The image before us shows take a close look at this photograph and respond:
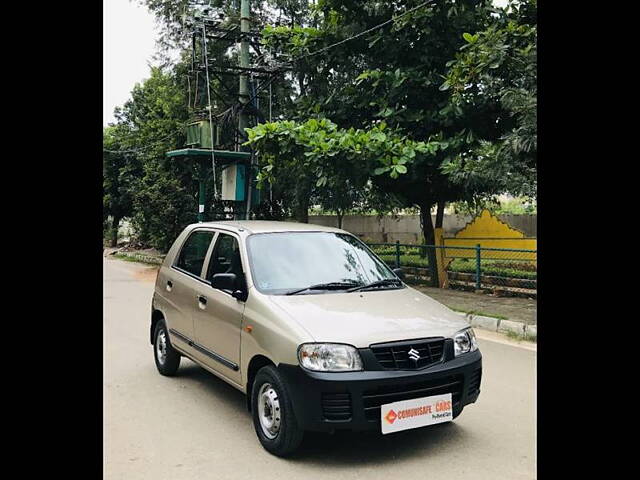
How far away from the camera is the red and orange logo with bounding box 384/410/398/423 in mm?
3924

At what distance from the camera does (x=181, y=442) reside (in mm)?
4461

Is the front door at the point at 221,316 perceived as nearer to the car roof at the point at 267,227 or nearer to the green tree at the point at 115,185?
the car roof at the point at 267,227

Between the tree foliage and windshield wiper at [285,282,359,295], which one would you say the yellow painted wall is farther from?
windshield wiper at [285,282,359,295]

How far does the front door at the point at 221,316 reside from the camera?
4.72m

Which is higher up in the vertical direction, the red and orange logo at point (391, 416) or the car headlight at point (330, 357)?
the car headlight at point (330, 357)

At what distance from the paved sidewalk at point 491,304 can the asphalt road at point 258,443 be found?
3.16 meters

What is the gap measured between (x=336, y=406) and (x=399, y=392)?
431mm

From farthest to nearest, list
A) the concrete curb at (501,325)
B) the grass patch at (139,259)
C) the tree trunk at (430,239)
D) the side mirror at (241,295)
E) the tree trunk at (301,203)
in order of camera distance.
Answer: the grass patch at (139,259) < the tree trunk at (301,203) < the tree trunk at (430,239) < the concrete curb at (501,325) < the side mirror at (241,295)

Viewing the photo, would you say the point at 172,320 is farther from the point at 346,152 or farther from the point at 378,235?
the point at 378,235

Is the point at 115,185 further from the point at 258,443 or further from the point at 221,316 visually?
the point at 258,443

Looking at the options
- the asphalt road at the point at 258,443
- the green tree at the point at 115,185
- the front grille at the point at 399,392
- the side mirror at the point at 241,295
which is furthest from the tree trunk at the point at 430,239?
the green tree at the point at 115,185

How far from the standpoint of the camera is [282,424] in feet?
13.3

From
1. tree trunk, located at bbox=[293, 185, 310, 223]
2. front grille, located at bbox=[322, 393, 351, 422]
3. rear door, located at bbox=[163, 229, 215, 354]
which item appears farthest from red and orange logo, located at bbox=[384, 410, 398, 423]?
tree trunk, located at bbox=[293, 185, 310, 223]

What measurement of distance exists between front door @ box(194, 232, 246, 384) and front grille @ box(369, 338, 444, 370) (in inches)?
47.9
